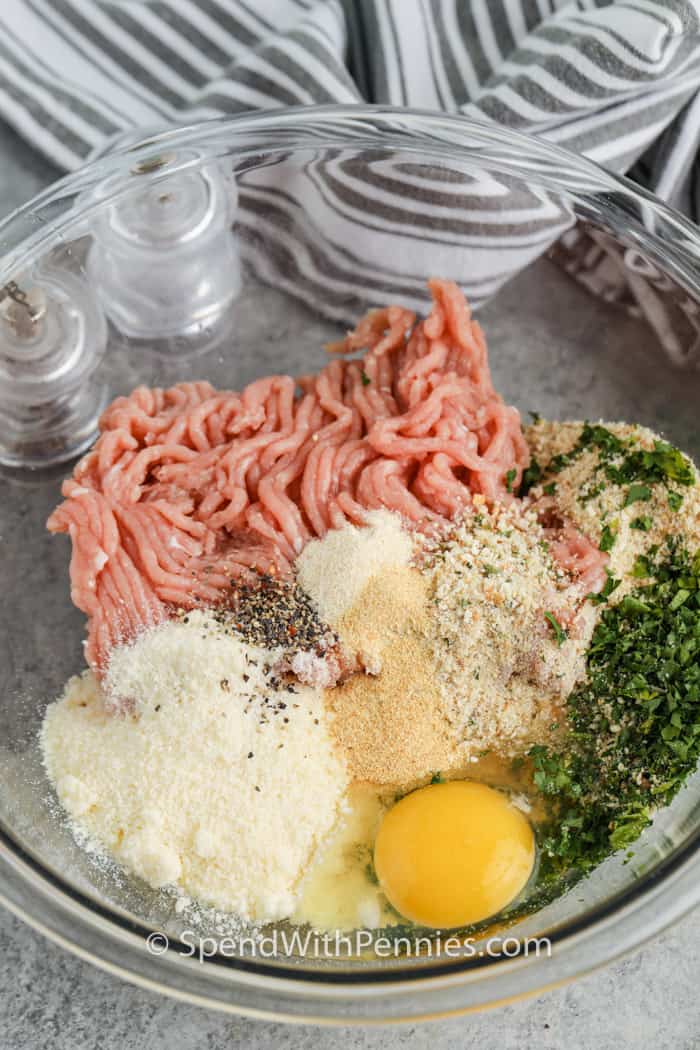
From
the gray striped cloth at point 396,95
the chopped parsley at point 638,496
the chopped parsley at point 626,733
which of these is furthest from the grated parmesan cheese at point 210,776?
the gray striped cloth at point 396,95

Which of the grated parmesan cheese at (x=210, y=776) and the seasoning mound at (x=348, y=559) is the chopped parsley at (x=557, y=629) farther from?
the grated parmesan cheese at (x=210, y=776)

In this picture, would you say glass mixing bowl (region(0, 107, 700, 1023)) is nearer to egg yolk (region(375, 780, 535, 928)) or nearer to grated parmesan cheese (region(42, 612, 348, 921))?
grated parmesan cheese (region(42, 612, 348, 921))

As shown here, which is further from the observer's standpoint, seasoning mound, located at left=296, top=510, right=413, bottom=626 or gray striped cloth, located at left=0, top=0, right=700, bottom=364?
gray striped cloth, located at left=0, top=0, right=700, bottom=364

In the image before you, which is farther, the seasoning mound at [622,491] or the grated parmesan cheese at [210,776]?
the seasoning mound at [622,491]

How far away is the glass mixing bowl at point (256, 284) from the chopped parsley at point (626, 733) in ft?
0.62

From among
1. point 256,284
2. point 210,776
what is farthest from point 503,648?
point 256,284

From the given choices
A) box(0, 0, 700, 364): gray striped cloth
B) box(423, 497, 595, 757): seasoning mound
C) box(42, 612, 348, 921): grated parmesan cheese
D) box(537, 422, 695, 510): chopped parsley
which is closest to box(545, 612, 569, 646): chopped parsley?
box(423, 497, 595, 757): seasoning mound

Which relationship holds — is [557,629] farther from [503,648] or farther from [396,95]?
[396,95]

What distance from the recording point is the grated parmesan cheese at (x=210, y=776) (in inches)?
120

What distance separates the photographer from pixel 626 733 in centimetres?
310

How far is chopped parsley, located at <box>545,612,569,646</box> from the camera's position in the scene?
10.4ft

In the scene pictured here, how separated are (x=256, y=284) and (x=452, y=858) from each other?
2233mm

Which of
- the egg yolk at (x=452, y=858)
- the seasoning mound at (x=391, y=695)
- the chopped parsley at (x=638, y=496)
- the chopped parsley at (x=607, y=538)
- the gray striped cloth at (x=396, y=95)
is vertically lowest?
the egg yolk at (x=452, y=858)

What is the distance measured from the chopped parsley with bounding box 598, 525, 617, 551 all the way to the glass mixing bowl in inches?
22.5
